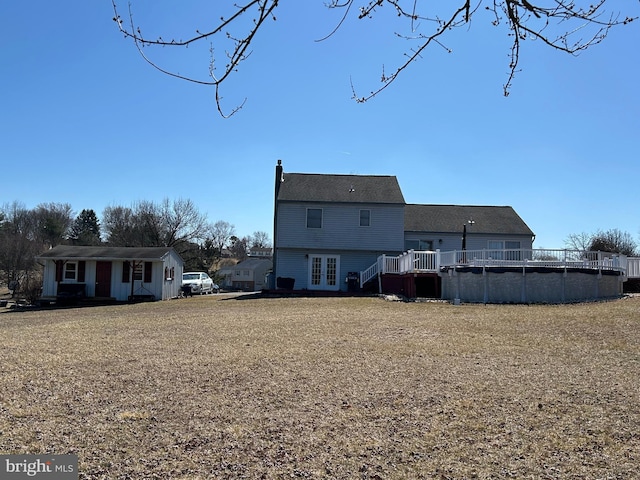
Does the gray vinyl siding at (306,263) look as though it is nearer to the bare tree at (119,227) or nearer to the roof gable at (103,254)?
the roof gable at (103,254)

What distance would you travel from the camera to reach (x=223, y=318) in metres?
14.5

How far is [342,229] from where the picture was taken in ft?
93.5

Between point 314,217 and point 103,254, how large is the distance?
12.6 metres

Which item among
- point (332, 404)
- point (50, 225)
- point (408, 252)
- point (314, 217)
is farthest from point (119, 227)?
point (332, 404)

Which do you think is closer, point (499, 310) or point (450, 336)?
point (450, 336)

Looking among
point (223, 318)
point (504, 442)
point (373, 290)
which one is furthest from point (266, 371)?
point (373, 290)

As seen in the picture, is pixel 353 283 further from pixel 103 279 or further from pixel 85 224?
pixel 85 224

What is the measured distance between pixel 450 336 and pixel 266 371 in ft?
15.3

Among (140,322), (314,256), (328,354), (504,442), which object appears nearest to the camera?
(504,442)

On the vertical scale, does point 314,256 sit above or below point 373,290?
above

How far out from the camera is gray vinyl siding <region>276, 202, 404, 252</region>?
2828cm

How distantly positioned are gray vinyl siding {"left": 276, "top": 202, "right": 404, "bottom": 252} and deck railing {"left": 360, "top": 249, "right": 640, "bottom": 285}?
494 centimetres

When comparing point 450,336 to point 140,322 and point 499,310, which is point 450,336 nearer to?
point 499,310

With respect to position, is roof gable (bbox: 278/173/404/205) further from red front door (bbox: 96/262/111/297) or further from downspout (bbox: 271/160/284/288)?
red front door (bbox: 96/262/111/297)
